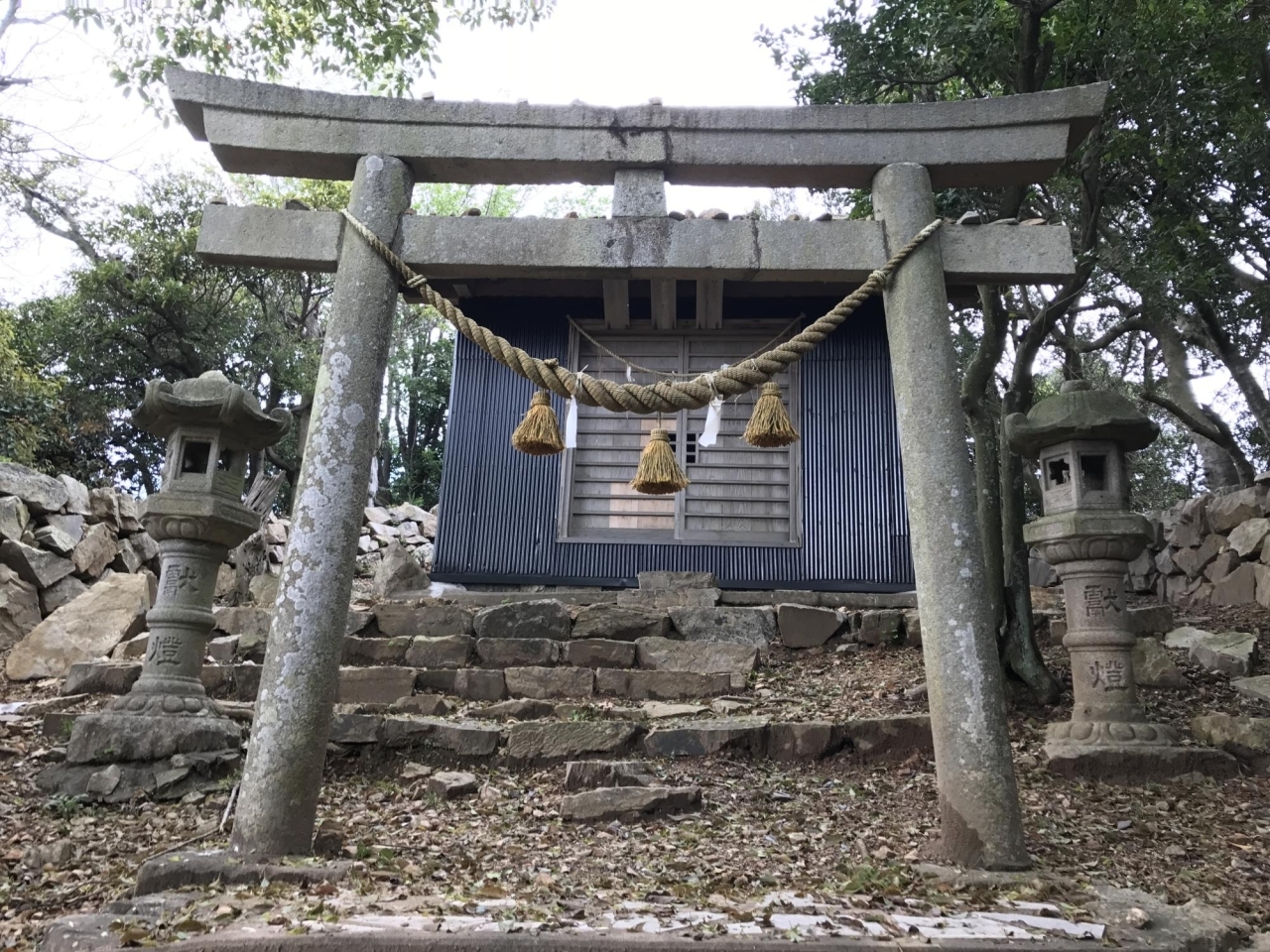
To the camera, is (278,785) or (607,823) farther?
(607,823)

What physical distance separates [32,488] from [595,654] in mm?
6955

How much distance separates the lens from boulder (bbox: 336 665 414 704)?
6582 mm

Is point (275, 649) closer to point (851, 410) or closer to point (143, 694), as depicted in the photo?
point (143, 694)

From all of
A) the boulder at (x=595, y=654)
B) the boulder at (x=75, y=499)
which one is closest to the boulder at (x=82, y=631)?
the boulder at (x=75, y=499)

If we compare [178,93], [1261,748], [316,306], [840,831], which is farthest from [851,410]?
[316,306]

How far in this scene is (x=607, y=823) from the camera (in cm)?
482

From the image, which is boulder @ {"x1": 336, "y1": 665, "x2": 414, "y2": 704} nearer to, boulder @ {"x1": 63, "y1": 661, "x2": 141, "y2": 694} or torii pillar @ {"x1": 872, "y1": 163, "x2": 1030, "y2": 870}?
boulder @ {"x1": 63, "y1": 661, "x2": 141, "y2": 694}

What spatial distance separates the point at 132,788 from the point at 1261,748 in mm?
6859

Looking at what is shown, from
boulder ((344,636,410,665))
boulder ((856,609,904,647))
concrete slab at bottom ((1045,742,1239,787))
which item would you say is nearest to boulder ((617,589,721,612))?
boulder ((856,609,904,647))

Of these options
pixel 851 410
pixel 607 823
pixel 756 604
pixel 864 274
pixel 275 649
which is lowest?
pixel 607 823

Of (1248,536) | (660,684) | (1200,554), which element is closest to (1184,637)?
(1248,536)

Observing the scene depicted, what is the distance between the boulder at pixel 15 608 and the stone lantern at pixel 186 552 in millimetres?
4317

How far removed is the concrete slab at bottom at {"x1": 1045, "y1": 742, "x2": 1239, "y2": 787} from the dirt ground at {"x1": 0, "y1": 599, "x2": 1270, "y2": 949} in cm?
10

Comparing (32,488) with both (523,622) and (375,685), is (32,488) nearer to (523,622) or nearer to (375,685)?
(375,685)
